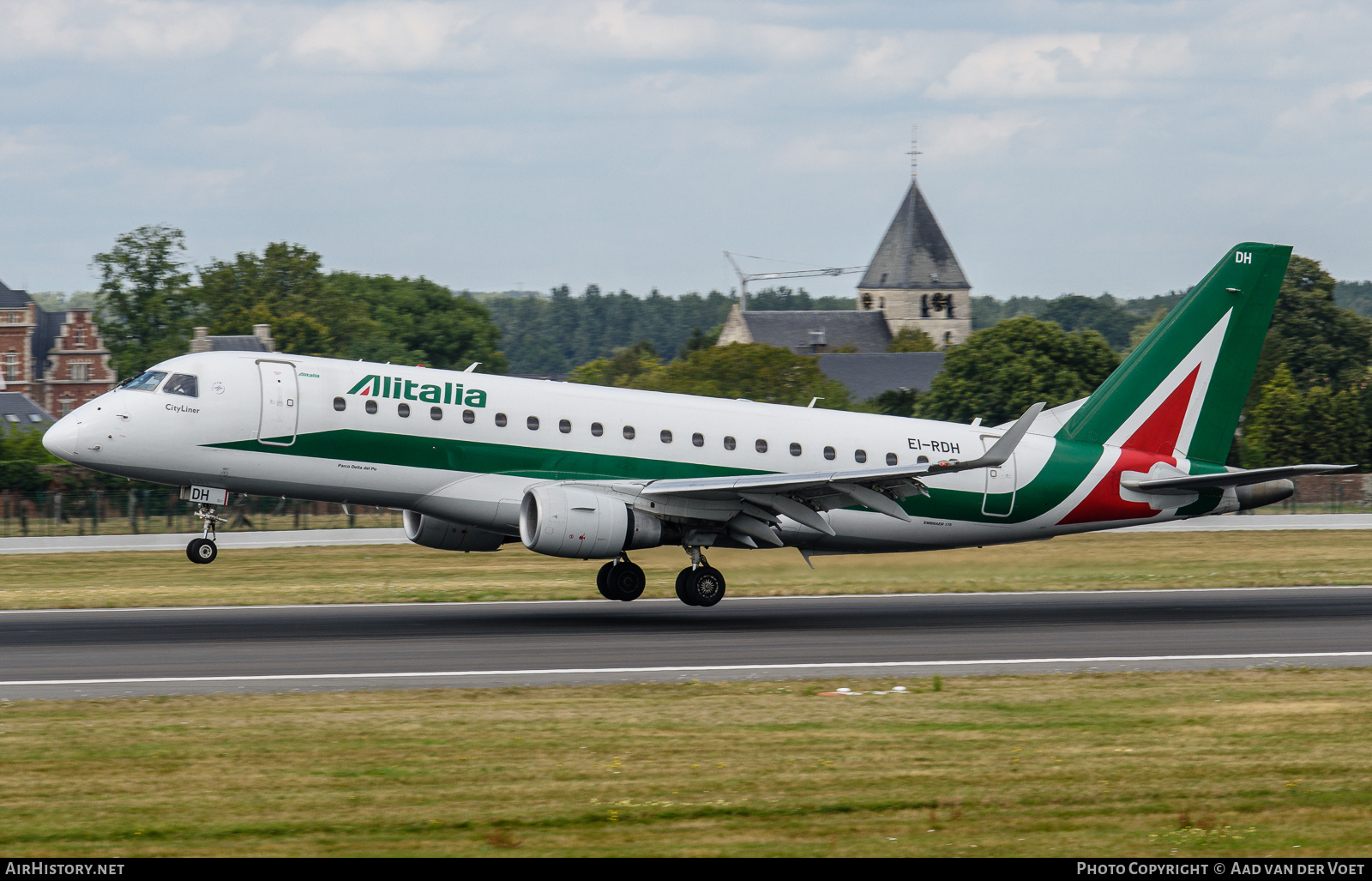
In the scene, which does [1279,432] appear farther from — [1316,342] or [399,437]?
[399,437]

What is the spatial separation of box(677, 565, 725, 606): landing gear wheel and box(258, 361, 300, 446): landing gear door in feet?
24.1

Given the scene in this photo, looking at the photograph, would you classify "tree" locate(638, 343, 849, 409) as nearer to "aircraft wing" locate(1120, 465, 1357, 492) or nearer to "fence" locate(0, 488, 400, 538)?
"fence" locate(0, 488, 400, 538)

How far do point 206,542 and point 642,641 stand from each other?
8.08m

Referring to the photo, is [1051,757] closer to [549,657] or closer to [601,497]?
[549,657]

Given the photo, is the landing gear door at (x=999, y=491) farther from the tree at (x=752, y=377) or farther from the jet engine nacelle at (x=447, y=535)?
the tree at (x=752, y=377)

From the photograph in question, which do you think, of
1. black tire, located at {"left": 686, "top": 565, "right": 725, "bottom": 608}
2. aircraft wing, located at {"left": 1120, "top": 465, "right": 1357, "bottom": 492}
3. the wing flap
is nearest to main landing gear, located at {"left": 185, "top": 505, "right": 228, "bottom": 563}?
the wing flap

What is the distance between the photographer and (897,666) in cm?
1931

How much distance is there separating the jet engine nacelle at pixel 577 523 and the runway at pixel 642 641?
1.32 meters

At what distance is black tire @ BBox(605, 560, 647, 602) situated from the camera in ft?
88.0

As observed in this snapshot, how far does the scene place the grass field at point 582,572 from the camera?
1100 inches

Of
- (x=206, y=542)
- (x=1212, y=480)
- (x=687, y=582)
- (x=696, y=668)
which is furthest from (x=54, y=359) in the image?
(x=696, y=668)

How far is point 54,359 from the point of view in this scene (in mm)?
121812

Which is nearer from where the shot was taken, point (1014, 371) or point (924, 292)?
point (1014, 371)

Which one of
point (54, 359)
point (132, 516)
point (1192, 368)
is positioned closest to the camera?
point (1192, 368)
